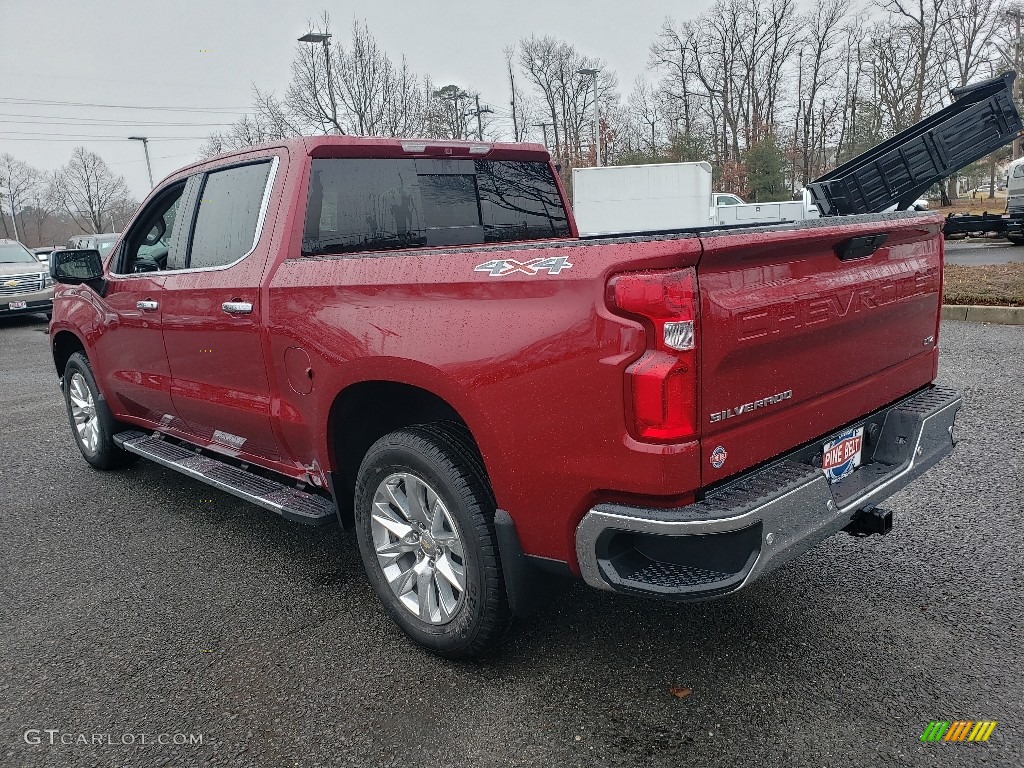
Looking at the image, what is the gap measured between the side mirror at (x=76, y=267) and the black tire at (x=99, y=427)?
758mm

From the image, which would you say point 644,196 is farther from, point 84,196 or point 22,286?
point 84,196

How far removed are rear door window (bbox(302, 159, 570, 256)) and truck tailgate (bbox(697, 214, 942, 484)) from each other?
1.93 metres

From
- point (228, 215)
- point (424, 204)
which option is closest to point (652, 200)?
point (424, 204)

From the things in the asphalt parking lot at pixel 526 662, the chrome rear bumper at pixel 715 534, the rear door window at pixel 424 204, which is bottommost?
the asphalt parking lot at pixel 526 662

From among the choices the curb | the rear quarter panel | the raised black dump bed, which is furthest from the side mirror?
the curb

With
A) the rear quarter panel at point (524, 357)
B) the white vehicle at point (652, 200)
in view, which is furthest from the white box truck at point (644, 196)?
the rear quarter panel at point (524, 357)

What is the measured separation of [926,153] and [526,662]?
1035 cm

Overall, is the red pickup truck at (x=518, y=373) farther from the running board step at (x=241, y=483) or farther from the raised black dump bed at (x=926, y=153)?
the raised black dump bed at (x=926, y=153)

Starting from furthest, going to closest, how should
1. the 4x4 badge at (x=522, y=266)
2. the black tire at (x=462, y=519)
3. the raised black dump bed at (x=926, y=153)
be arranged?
the raised black dump bed at (x=926, y=153) → the black tire at (x=462, y=519) → the 4x4 badge at (x=522, y=266)

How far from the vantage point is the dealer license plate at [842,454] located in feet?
8.98

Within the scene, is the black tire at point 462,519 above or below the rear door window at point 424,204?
below

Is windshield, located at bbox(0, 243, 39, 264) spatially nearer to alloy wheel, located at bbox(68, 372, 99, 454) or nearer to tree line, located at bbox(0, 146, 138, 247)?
alloy wheel, located at bbox(68, 372, 99, 454)

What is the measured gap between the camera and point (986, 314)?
31.0 ft

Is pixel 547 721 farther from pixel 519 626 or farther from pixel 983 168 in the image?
pixel 983 168
